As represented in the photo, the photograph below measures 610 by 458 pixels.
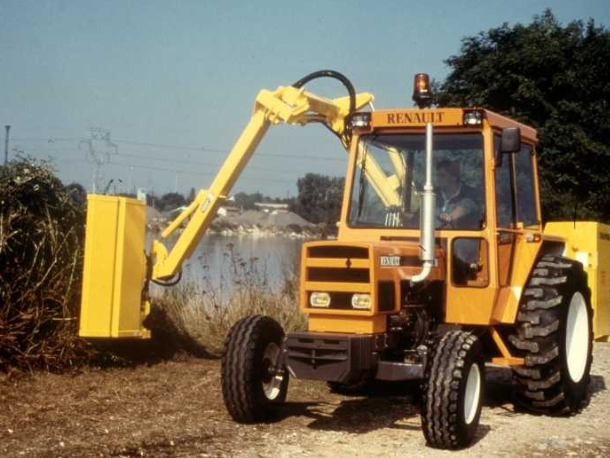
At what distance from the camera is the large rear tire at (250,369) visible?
286 inches

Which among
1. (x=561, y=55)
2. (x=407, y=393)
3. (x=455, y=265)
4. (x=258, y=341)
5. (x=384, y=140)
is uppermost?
(x=561, y=55)

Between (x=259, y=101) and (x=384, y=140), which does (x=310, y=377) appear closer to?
(x=384, y=140)

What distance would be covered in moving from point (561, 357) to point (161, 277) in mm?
4393

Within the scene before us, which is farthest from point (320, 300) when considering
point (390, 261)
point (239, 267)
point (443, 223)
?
point (239, 267)

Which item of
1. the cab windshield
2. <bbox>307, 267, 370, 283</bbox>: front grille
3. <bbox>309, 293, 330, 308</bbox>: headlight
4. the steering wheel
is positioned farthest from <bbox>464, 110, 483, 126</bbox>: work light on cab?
<bbox>309, 293, 330, 308</bbox>: headlight

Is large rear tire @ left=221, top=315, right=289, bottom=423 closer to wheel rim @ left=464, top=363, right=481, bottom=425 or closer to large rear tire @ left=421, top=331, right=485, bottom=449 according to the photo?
large rear tire @ left=421, top=331, right=485, bottom=449

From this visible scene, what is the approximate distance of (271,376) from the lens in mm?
7613

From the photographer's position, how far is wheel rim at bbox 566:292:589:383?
8602 mm

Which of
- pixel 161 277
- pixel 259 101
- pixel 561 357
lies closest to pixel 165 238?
pixel 161 277

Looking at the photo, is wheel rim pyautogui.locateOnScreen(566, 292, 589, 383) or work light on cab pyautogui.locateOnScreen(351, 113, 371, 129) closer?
work light on cab pyautogui.locateOnScreen(351, 113, 371, 129)

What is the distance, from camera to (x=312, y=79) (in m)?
10.1

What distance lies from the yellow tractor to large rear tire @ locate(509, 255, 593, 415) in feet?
0.04

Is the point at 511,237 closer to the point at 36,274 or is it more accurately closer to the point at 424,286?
the point at 424,286

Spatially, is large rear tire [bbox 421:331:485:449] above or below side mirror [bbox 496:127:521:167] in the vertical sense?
below
